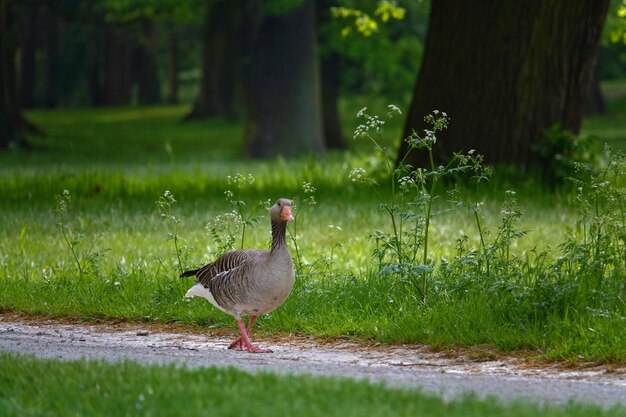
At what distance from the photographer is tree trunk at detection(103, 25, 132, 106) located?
215 ft

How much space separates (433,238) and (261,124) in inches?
708

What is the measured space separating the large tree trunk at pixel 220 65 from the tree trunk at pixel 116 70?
28.4 feet

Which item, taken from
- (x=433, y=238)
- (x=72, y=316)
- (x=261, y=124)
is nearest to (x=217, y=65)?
(x=261, y=124)

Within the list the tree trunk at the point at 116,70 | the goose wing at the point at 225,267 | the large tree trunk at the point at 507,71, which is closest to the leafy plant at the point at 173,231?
the goose wing at the point at 225,267

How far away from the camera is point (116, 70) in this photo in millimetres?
69500

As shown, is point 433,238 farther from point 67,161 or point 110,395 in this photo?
point 67,161

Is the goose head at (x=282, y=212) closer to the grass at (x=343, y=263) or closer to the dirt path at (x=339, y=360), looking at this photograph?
the dirt path at (x=339, y=360)

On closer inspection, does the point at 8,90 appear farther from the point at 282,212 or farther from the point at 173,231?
the point at 282,212

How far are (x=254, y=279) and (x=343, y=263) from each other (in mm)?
4255

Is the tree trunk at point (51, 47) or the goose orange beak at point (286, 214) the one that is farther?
the tree trunk at point (51, 47)

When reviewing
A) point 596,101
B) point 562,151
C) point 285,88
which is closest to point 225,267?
point 562,151

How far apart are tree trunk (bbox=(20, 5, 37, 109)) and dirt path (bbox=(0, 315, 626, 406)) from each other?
168 feet

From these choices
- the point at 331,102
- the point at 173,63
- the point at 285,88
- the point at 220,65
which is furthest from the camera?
the point at 173,63

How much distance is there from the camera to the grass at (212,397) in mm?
6824
